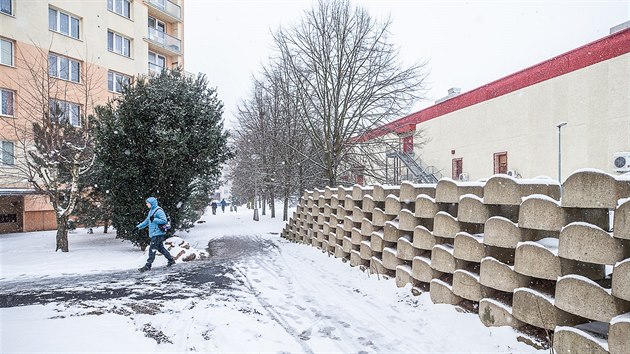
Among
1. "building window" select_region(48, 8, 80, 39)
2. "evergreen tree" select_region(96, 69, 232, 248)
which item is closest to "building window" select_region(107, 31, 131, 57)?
"building window" select_region(48, 8, 80, 39)

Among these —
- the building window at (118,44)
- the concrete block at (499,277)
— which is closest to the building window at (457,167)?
the concrete block at (499,277)

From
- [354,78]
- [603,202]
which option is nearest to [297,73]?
[354,78]

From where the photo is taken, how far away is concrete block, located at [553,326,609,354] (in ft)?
9.16

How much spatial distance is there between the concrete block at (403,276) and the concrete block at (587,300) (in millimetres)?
2479

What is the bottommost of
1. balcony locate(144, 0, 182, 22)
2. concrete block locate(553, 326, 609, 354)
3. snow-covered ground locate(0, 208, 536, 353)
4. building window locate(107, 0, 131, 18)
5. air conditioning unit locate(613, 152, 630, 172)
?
snow-covered ground locate(0, 208, 536, 353)

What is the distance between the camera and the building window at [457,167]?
73.2ft

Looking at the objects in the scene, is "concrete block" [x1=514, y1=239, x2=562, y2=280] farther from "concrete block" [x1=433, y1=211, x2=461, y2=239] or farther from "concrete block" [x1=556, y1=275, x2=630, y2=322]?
"concrete block" [x1=433, y1=211, x2=461, y2=239]

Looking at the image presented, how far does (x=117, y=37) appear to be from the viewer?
83.3 ft

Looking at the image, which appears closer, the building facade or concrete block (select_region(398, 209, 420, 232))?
concrete block (select_region(398, 209, 420, 232))

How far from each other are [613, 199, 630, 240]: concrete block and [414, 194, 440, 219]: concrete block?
7.90ft

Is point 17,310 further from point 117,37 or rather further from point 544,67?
point 117,37

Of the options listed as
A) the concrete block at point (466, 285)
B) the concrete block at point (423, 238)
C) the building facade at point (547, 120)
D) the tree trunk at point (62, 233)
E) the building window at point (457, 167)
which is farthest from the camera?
the building window at point (457, 167)

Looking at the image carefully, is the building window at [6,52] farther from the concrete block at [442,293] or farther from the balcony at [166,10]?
the concrete block at [442,293]

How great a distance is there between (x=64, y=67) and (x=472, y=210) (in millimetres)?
23984
